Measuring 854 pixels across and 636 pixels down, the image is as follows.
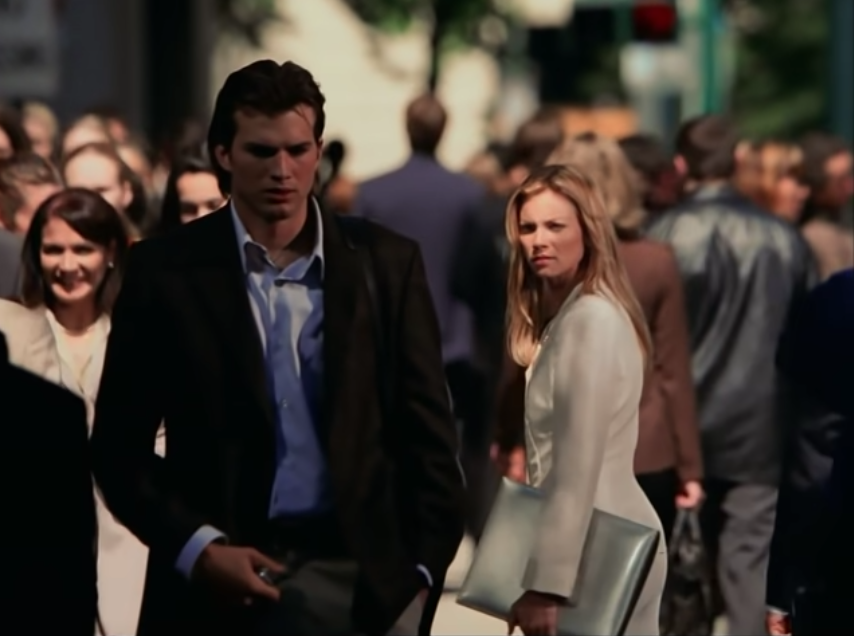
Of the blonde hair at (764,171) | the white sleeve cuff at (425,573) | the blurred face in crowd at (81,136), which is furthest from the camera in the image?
the blonde hair at (764,171)

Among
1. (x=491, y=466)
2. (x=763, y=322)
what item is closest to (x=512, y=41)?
(x=491, y=466)

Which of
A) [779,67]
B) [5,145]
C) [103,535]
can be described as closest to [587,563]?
[103,535]

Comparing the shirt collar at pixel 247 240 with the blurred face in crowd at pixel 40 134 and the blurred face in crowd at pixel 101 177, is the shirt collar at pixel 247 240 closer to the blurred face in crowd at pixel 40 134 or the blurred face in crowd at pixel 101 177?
the blurred face in crowd at pixel 101 177

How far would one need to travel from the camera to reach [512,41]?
119 feet

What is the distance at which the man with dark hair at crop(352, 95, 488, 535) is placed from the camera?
12.9m

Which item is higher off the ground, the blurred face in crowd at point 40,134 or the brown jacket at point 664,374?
the blurred face in crowd at point 40,134

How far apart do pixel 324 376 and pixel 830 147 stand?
26.0 ft

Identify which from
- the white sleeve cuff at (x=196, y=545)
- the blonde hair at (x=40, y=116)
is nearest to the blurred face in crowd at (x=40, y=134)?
the blonde hair at (x=40, y=116)

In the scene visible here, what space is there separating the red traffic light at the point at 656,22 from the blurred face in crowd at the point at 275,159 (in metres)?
18.3

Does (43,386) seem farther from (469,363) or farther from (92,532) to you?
(469,363)

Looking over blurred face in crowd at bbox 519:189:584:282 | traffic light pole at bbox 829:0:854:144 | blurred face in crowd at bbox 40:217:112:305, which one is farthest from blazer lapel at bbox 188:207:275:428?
traffic light pole at bbox 829:0:854:144

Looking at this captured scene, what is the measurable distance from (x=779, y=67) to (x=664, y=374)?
5275 cm

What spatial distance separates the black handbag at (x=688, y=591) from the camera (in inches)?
408

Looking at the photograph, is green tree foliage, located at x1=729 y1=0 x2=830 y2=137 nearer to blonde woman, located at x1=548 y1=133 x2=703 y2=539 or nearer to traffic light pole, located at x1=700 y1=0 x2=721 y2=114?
traffic light pole, located at x1=700 y1=0 x2=721 y2=114
